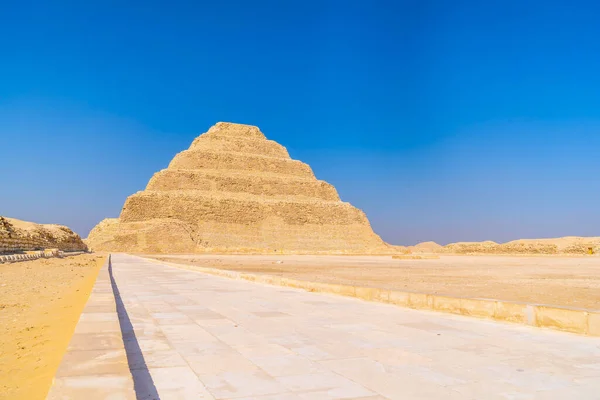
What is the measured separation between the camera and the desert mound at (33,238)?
3000 cm

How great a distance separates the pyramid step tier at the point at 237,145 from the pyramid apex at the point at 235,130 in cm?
165

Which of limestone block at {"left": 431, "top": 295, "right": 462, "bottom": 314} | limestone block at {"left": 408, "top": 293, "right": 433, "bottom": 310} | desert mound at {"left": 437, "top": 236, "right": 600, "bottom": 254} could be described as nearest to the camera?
limestone block at {"left": 431, "top": 295, "right": 462, "bottom": 314}

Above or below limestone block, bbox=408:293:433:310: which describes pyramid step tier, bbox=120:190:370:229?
above

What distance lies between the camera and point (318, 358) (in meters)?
3.67

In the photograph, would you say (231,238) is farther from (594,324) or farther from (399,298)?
(594,324)

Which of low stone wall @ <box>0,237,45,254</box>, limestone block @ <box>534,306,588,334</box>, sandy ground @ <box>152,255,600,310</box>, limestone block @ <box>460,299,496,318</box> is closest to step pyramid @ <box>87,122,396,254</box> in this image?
low stone wall @ <box>0,237,45,254</box>

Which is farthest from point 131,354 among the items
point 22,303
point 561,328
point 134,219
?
point 134,219

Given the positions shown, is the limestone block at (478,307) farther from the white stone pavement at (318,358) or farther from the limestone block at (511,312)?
the white stone pavement at (318,358)

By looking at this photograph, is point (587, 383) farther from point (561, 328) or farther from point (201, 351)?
point (201, 351)

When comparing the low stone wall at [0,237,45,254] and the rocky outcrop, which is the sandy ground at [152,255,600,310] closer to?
the low stone wall at [0,237,45,254]

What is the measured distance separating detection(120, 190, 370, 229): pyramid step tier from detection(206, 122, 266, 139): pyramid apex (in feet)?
59.4

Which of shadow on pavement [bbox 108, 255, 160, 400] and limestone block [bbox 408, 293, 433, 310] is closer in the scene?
shadow on pavement [bbox 108, 255, 160, 400]

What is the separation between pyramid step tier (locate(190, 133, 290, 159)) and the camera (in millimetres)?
80062

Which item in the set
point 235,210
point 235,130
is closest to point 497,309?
point 235,210
